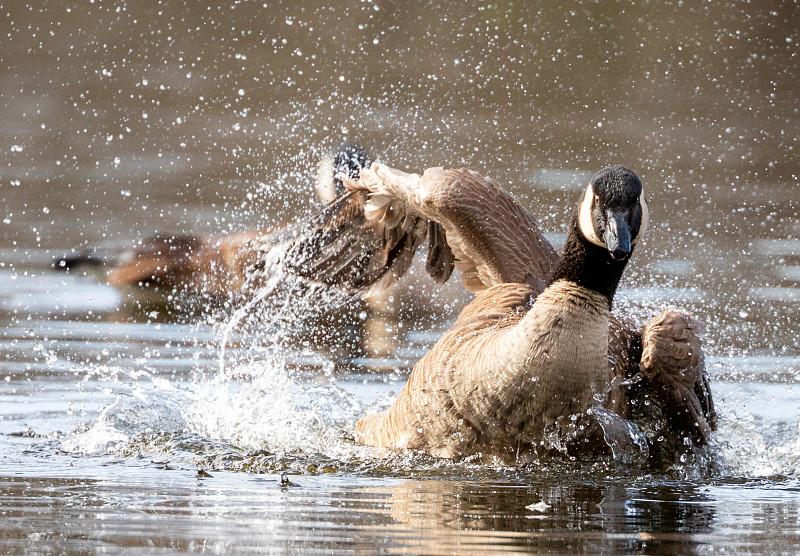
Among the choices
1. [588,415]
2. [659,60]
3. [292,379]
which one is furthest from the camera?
[659,60]

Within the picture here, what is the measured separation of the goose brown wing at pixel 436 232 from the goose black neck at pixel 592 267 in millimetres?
1287

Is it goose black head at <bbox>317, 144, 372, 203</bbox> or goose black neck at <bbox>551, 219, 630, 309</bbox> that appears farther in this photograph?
goose black head at <bbox>317, 144, 372, 203</bbox>

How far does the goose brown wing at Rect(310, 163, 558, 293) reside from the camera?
267 inches

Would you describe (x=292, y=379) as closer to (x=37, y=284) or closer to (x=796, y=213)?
(x=37, y=284)

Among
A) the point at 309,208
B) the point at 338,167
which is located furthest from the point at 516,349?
the point at 309,208

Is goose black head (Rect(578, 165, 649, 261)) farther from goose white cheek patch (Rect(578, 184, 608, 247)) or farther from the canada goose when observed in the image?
the canada goose

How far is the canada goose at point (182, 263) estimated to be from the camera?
10.7 m

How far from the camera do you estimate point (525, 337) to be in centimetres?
549

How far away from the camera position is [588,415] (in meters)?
5.65

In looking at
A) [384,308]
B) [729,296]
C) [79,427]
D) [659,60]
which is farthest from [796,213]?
[79,427]

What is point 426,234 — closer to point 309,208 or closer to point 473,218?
point 473,218

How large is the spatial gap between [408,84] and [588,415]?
33.5 feet

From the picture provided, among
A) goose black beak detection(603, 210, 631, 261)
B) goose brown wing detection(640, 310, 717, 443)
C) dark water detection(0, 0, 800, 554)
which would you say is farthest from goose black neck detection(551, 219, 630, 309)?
dark water detection(0, 0, 800, 554)

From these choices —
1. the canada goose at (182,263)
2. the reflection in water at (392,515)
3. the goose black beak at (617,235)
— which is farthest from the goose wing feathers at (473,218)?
the canada goose at (182,263)
